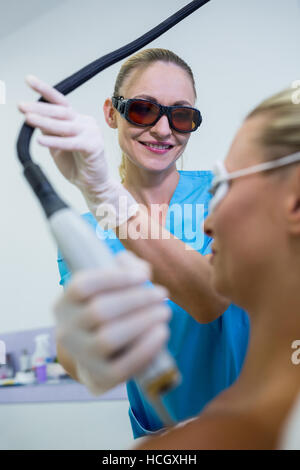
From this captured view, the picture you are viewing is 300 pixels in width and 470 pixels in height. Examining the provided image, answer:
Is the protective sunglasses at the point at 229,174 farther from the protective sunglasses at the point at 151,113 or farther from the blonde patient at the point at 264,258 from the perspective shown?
the protective sunglasses at the point at 151,113

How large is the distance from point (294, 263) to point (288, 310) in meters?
0.07

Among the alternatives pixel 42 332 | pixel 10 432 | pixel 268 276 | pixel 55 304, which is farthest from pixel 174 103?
pixel 10 432

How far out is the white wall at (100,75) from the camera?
6.81 ft

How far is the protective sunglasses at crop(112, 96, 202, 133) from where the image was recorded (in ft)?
4.44

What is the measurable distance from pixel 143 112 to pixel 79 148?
0.58 meters

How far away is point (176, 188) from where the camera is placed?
1.50 metres

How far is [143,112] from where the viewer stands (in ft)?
4.47

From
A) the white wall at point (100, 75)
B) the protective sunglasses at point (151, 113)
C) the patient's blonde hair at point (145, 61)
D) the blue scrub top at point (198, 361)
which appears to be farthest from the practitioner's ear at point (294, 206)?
the white wall at point (100, 75)

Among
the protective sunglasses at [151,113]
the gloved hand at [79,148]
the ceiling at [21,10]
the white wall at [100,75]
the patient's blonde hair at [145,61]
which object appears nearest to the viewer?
the gloved hand at [79,148]

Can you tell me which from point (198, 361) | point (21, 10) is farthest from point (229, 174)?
point (21, 10)

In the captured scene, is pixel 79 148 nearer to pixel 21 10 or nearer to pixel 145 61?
pixel 145 61

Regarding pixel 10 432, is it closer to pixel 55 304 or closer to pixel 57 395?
pixel 57 395

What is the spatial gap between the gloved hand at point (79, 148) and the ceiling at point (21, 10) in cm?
225

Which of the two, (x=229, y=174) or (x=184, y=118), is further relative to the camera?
(x=184, y=118)
